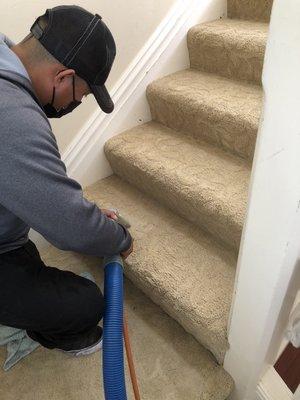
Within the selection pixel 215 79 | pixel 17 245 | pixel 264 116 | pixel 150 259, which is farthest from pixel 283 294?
pixel 215 79

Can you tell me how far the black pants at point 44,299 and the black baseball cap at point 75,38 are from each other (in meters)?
0.60

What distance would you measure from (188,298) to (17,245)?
1.89 ft

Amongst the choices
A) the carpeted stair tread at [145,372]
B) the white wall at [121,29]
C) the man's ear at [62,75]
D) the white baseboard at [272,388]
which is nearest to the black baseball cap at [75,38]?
the man's ear at [62,75]

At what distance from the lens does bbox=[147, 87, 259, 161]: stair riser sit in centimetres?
115

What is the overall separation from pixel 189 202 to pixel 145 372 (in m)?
0.60

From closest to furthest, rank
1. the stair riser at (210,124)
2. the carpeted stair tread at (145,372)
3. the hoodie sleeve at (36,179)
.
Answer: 1. the hoodie sleeve at (36,179)
2. the carpeted stair tread at (145,372)
3. the stair riser at (210,124)

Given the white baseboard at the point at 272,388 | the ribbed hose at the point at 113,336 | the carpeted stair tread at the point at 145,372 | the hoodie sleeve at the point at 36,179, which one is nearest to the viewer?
the hoodie sleeve at the point at 36,179

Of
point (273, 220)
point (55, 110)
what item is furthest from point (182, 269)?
point (55, 110)

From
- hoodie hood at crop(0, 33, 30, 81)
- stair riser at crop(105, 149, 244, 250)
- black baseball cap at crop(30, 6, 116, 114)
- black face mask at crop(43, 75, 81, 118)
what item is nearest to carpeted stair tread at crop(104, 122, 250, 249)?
stair riser at crop(105, 149, 244, 250)

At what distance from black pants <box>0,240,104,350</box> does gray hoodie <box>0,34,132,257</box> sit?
0.70 ft

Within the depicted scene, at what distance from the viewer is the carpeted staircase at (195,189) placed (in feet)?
3.33

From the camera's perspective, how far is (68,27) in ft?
2.64

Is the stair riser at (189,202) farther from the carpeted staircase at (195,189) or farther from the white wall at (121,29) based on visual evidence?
the white wall at (121,29)

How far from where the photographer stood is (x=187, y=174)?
3.91 ft
